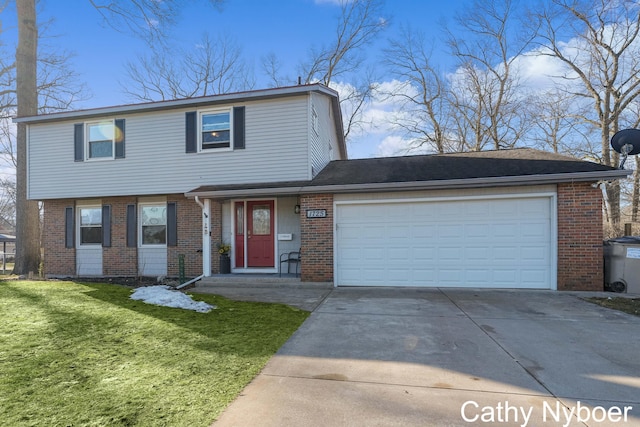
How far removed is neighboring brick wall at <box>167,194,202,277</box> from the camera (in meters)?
10.2

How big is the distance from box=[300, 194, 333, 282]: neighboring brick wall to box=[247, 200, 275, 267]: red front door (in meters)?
1.53

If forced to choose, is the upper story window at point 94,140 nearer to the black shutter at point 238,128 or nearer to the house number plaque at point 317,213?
the black shutter at point 238,128

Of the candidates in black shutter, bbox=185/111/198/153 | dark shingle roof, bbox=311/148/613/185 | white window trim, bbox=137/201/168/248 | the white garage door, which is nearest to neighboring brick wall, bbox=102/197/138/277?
white window trim, bbox=137/201/168/248

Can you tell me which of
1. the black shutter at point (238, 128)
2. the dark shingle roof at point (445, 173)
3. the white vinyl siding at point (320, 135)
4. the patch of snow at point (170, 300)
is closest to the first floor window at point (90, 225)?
the dark shingle roof at point (445, 173)

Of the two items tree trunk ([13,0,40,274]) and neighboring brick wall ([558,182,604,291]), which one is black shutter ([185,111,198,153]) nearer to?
tree trunk ([13,0,40,274])

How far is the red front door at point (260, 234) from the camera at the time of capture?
971 centimetres

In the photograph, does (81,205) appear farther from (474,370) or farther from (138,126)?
(474,370)

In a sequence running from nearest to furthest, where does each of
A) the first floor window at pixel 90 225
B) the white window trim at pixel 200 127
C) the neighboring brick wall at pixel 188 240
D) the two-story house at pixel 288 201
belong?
the two-story house at pixel 288 201
the white window trim at pixel 200 127
the neighboring brick wall at pixel 188 240
the first floor window at pixel 90 225

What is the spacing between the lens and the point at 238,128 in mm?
9602

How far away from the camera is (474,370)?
11.1 feet

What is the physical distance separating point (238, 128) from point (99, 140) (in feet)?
15.7

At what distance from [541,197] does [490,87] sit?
17444 millimetres

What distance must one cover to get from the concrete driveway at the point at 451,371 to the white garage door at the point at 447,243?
6.71ft

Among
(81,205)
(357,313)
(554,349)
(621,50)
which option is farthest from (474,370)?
(621,50)
